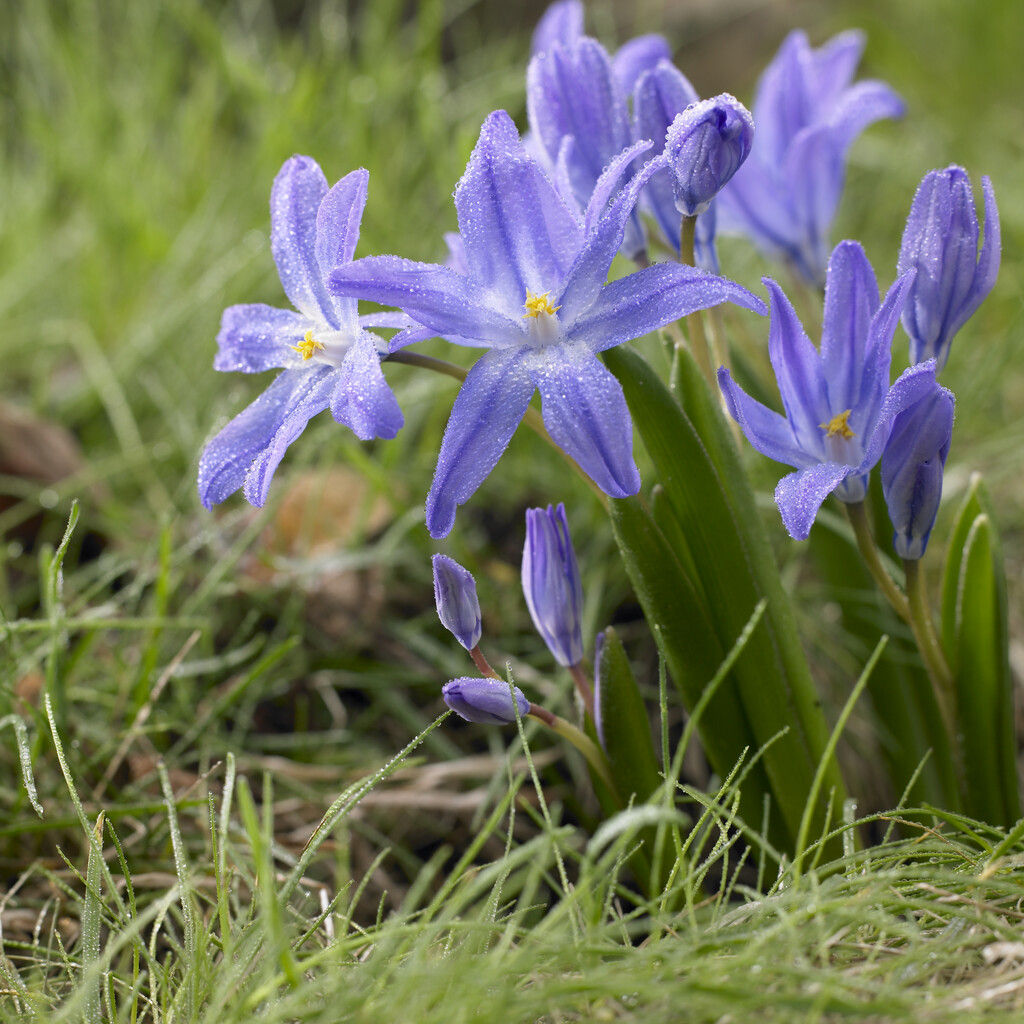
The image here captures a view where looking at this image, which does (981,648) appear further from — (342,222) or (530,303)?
(342,222)

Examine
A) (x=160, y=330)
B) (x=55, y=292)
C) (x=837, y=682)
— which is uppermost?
(x=55, y=292)

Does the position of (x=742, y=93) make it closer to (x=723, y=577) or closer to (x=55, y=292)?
(x=55, y=292)

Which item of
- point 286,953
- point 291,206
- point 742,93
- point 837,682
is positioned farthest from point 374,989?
point 742,93

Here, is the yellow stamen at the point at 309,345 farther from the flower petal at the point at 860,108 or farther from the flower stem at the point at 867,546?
the flower petal at the point at 860,108

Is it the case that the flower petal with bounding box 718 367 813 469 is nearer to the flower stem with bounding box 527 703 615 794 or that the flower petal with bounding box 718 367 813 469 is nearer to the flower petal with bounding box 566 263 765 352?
the flower petal with bounding box 566 263 765 352

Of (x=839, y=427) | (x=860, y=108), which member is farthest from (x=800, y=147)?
(x=839, y=427)

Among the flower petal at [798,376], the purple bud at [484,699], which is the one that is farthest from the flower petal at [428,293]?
the purple bud at [484,699]
